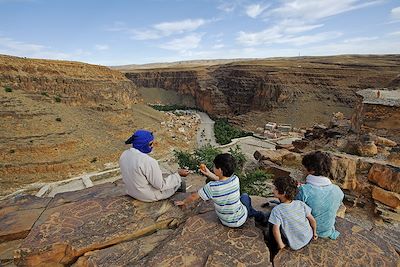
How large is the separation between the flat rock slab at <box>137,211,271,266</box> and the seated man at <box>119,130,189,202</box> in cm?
Result: 81

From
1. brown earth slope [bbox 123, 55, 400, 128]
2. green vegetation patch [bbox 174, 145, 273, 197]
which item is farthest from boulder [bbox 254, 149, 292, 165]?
brown earth slope [bbox 123, 55, 400, 128]

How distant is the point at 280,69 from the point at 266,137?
62.6ft

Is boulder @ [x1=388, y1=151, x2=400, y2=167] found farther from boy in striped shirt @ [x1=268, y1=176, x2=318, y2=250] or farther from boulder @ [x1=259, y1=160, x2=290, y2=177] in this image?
boy in striped shirt @ [x1=268, y1=176, x2=318, y2=250]

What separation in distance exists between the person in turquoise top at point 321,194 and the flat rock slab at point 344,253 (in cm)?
26

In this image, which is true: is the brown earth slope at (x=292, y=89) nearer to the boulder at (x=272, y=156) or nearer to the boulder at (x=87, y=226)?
the boulder at (x=272, y=156)

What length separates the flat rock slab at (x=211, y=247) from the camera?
9.78 feet

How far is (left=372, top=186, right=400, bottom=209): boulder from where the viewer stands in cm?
742

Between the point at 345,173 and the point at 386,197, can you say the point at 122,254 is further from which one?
the point at 386,197

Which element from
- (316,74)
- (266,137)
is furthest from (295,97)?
(266,137)

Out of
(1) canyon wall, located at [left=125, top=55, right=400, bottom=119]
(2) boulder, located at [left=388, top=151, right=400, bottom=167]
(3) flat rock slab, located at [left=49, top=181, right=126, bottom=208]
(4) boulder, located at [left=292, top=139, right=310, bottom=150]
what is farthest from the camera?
(1) canyon wall, located at [left=125, top=55, right=400, bottom=119]

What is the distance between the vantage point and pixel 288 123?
36.7 m

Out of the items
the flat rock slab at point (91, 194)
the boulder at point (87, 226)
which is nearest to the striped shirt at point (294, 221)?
the boulder at point (87, 226)

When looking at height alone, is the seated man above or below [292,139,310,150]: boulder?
above

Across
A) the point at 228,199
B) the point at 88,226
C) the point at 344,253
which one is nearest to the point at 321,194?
the point at 344,253
